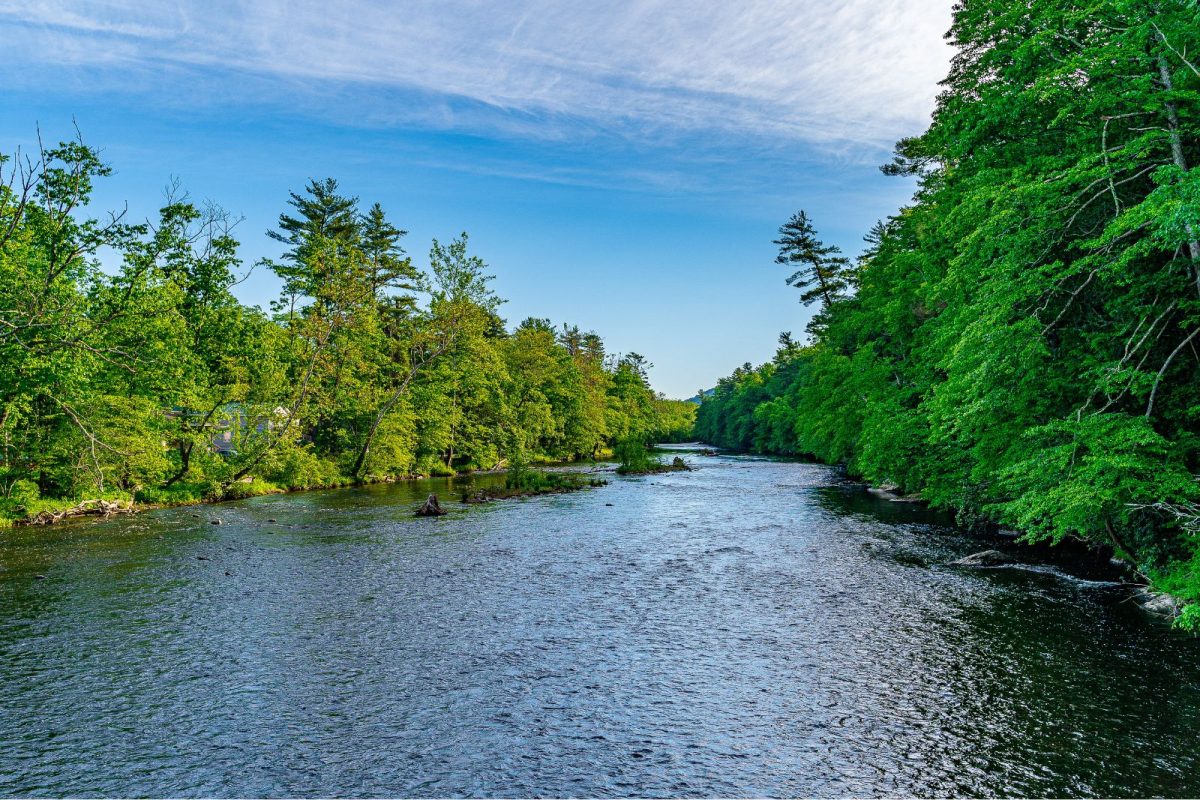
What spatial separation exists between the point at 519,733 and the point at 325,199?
216 ft

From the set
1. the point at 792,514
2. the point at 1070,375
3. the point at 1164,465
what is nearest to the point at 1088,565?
the point at 1070,375

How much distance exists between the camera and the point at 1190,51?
534 inches

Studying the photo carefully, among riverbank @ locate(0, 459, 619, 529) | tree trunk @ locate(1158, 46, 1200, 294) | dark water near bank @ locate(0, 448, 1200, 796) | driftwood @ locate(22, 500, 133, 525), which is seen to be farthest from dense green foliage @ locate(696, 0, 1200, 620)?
driftwood @ locate(22, 500, 133, 525)

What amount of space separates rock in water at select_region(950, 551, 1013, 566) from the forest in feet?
88.9

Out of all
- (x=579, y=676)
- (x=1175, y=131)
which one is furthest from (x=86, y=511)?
(x=1175, y=131)

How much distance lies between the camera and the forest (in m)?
24.7

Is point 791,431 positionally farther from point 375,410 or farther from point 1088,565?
point 1088,565

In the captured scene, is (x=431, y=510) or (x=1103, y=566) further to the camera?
(x=431, y=510)

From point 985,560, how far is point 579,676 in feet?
48.6

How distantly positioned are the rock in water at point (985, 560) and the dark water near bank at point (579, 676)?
0.75m

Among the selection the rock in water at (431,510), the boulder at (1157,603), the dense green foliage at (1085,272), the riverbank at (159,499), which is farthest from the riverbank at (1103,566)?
the riverbank at (159,499)

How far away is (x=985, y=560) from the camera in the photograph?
19.8 meters

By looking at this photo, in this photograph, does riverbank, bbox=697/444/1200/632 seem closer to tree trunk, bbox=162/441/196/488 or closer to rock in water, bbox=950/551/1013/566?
rock in water, bbox=950/551/1013/566

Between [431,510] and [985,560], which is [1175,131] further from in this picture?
[431,510]
